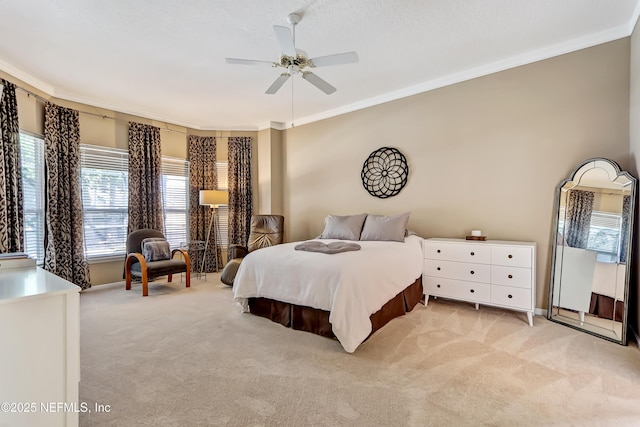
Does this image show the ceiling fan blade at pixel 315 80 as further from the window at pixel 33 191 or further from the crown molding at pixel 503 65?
the window at pixel 33 191

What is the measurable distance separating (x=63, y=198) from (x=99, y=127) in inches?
49.0

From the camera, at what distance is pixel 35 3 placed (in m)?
2.40

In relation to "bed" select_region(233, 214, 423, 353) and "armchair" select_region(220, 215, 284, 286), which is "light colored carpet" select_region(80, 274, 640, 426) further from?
"armchair" select_region(220, 215, 284, 286)

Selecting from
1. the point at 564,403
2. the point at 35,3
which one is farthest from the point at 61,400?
the point at 35,3

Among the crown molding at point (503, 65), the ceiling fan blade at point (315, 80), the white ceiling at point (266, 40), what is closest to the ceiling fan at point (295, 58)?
the ceiling fan blade at point (315, 80)

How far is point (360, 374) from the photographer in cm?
213

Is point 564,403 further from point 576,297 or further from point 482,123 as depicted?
point 482,123

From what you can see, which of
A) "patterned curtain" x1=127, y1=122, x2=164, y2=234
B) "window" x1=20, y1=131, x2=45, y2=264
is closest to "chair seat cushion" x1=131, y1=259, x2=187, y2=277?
"patterned curtain" x1=127, y1=122, x2=164, y2=234

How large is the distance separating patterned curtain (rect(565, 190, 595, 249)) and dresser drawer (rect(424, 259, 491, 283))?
83 centimetres

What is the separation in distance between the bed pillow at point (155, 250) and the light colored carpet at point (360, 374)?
1.34 meters

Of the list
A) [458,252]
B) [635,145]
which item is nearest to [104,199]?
[458,252]

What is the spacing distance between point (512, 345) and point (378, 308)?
1.17m

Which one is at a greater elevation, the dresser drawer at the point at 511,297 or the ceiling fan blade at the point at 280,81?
the ceiling fan blade at the point at 280,81

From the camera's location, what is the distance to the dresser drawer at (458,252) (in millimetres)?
3204
